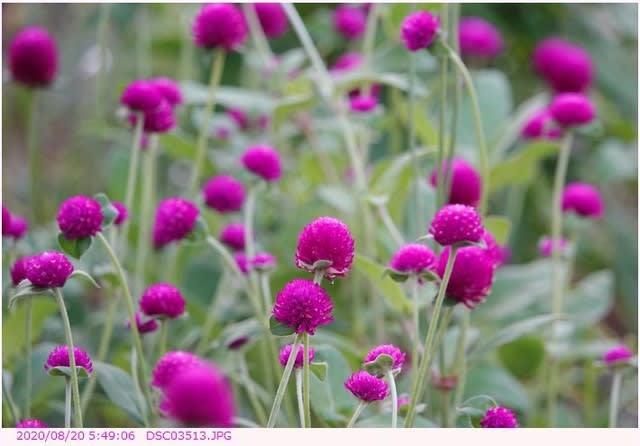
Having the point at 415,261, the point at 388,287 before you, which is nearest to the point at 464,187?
the point at 388,287

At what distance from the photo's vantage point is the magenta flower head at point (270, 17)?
1028 millimetres

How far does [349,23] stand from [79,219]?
2.23ft

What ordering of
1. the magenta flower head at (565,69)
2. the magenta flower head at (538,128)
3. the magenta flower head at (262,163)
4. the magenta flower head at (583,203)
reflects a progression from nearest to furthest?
1. the magenta flower head at (262,163)
2. the magenta flower head at (583,203)
3. the magenta flower head at (538,128)
4. the magenta flower head at (565,69)

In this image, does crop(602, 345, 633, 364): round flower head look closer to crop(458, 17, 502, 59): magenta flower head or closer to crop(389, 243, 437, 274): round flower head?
crop(389, 243, 437, 274): round flower head

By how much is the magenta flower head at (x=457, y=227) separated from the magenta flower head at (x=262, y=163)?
27 cm

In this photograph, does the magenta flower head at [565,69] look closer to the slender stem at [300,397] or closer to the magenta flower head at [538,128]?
the magenta flower head at [538,128]

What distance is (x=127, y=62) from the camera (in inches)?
64.2

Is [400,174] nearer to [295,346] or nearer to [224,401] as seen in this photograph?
[295,346]

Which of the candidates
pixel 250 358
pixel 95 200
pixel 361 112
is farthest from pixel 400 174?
pixel 95 200

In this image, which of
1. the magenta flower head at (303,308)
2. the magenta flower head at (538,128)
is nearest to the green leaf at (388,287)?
the magenta flower head at (303,308)

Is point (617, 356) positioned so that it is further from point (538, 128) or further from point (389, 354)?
point (538, 128)

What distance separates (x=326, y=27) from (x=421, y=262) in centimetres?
72

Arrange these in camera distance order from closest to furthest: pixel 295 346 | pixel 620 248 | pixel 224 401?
pixel 224 401 < pixel 295 346 < pixel 620 248

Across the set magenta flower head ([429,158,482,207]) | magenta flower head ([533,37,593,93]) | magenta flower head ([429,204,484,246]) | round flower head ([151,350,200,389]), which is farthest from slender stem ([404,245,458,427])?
magenta flower head ([533,37,593,93])
